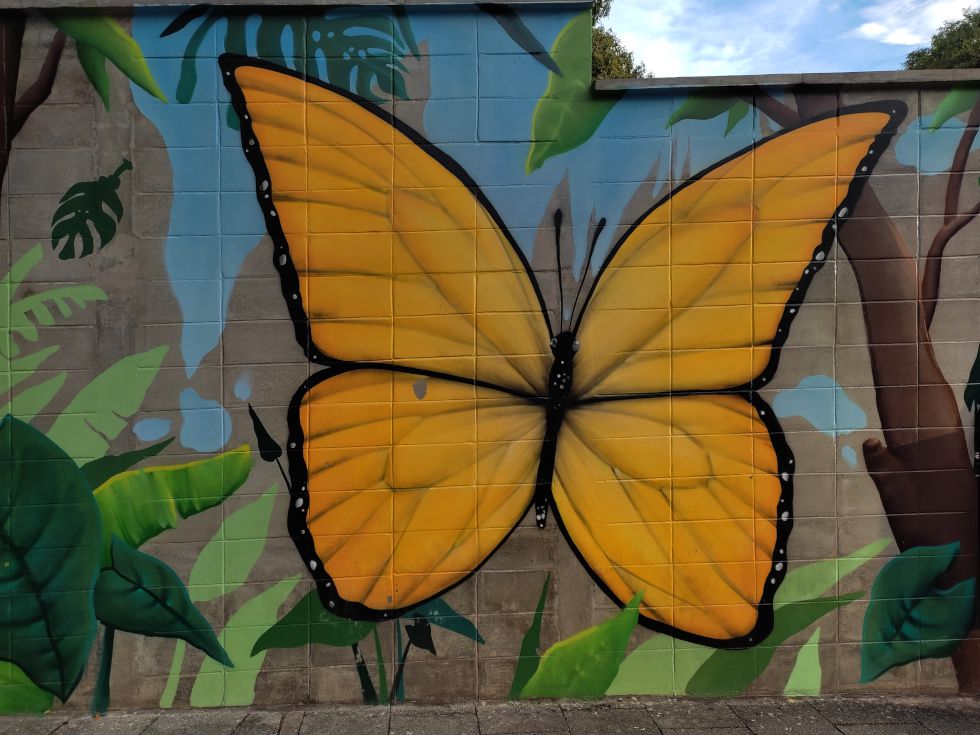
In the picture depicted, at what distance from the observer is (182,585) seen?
400 centimetres

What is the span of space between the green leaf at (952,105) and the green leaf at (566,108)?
181 cm

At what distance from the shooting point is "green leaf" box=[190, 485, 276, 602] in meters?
3.99

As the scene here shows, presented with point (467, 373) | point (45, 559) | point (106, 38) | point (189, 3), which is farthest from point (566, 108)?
point (45, 559)

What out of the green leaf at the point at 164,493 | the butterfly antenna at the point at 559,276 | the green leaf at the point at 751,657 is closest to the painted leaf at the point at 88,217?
the green leaf at the point at 164,493

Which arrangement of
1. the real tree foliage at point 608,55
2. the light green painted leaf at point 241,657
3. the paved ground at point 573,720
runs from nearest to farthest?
1. the paved ground at point 573,720
2. the light green painted leaf at point 241,657
3. the real tree foliage at point 608,55

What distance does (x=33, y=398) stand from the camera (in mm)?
3949

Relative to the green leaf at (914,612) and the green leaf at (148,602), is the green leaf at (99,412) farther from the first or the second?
the green leaf at (914,612)

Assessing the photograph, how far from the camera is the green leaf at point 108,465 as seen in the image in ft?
13.0

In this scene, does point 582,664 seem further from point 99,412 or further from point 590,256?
point 99,412

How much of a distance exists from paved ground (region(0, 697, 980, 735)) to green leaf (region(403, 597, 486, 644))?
39cm

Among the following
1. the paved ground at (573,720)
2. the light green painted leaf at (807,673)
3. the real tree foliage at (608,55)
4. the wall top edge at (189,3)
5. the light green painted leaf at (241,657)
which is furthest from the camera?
the real tree foliage at (608,55)

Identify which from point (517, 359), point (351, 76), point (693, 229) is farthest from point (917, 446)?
point (351, 76)

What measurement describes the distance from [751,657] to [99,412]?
12.6ft

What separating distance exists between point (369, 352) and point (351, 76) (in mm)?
1501
